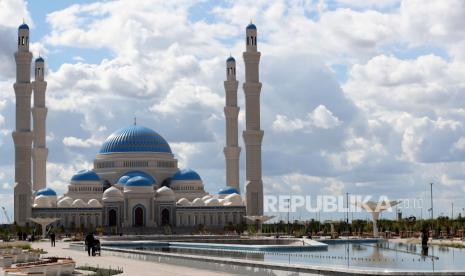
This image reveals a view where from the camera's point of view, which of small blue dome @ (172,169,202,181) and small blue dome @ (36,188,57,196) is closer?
small blue dome @ (36,188,57,196)

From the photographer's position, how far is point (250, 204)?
83875 millimetres

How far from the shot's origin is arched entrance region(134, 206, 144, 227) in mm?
87125

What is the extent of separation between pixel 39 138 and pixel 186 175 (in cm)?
1616

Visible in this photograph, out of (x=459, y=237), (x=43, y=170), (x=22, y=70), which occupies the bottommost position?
(x=459, y=237)

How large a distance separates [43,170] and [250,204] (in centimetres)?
2360

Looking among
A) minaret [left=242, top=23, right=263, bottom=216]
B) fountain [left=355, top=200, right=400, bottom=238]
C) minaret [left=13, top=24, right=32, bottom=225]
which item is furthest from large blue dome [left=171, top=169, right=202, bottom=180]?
fountain [left=355, top=200, right=400, bottom=238]

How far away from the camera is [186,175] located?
94938 mm

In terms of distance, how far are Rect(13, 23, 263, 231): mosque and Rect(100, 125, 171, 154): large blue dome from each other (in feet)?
0.36

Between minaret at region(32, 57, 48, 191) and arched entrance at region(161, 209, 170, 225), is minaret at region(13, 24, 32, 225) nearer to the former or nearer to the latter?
minaret at region(32, 57, 48, 191)

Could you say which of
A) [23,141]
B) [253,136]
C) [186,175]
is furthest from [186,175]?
[23,141]

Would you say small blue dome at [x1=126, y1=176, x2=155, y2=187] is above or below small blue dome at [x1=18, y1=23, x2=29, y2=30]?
below

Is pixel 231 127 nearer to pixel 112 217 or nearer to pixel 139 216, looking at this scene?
pixel 139 216

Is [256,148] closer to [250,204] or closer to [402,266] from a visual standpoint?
[250,204]

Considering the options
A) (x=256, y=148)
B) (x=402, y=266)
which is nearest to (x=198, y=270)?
(x=402, y=266)
